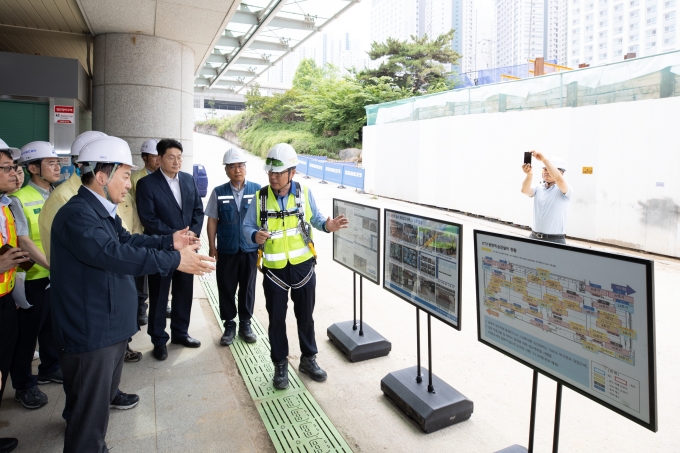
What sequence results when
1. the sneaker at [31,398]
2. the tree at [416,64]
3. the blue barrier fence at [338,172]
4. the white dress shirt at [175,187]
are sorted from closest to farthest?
the sneaker at [31,398], the white dress shirt at [175,187], the blue barrier fence at [338,172], the tree at [416,64]

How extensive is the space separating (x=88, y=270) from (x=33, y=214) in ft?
4.97

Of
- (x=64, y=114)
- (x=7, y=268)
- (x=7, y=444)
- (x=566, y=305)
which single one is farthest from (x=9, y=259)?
(x=64, y=114)

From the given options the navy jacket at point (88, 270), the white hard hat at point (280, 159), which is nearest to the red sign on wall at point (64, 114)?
the white hard hat at point (280, 159)

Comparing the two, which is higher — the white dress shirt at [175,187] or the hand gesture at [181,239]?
the white dress shirt at [175,187]

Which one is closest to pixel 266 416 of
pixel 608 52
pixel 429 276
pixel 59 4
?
pixel 429 276

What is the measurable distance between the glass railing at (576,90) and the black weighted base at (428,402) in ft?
29.2

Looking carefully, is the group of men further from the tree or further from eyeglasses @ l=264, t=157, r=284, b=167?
the tree

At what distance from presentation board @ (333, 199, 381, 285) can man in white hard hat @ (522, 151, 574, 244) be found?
257 cm

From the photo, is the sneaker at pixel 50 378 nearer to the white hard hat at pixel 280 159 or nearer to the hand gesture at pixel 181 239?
the hand gesture at pixel 181 239

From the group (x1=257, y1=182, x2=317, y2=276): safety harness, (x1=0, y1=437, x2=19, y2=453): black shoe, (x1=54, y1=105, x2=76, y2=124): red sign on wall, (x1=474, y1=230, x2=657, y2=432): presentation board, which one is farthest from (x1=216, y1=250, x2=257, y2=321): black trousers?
(x1=54, y1=105, x2=76, y2=124): red sign on wall

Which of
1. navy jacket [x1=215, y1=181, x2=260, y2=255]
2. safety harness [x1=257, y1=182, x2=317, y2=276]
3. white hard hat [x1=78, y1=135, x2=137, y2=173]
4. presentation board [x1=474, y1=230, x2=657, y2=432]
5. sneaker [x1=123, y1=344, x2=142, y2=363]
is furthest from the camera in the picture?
navy jacket [x1=215, y1=181, x2=260, y2=255]

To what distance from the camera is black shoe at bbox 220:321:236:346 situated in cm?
450

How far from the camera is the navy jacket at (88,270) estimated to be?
7.48 ft

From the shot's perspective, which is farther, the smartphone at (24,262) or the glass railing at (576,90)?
the glass railing at (576,90)
